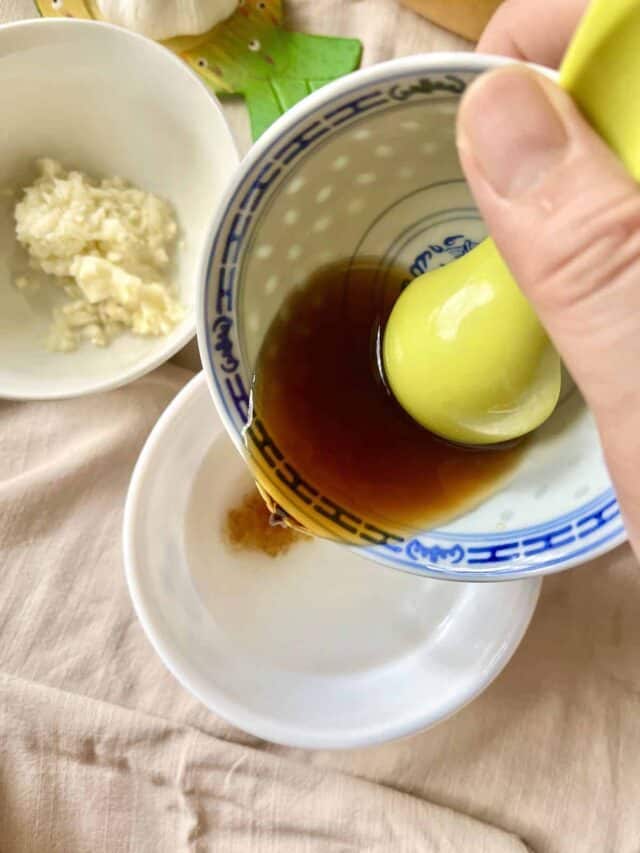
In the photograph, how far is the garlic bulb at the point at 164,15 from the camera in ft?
2.56

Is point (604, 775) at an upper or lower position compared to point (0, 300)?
lower

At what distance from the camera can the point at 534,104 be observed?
1.22 ft

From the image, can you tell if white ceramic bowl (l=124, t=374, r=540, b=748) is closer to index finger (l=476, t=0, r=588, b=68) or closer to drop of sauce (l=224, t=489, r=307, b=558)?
drop of sauce (l=224, t=489, r=307, b=558)

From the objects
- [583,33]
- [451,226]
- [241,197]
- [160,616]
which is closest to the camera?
[583,33]

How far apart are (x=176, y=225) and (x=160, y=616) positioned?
378 mm

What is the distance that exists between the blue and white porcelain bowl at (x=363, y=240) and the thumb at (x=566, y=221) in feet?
0.18

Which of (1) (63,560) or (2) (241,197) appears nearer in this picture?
(2) (241,197)

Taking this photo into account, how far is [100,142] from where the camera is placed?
0.84 meters

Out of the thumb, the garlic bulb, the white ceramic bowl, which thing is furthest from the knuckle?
the garlic bulb

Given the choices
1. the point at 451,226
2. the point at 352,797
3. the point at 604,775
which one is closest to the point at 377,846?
Result: the point at 352,797

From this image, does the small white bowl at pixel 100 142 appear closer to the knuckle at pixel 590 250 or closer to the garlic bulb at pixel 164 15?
the garlic bulb at pixel 164 15

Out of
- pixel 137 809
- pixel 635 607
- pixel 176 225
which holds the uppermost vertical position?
pixel 176 225

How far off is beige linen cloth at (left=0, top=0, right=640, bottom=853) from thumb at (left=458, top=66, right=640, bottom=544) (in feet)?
1.49

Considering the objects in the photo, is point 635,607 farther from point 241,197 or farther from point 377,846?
point 241,197
